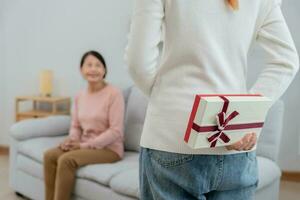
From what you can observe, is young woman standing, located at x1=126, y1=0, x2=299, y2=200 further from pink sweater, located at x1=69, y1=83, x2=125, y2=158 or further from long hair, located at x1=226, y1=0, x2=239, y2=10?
pink sweater, located at x1=69, y1=83, x2=125, y2=158

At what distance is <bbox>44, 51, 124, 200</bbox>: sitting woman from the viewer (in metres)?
2.37

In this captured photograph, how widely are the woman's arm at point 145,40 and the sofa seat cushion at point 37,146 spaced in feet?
6.19

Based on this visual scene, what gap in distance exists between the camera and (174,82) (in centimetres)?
90

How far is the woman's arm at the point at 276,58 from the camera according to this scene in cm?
96

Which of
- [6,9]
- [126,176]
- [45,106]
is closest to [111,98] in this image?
[126,176]

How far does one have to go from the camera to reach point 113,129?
256 centimetres

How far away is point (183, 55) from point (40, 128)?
7.46 feet

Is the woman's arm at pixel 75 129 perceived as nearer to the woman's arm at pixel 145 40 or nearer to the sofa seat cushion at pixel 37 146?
the sofa seat cushion at pixel 37 146

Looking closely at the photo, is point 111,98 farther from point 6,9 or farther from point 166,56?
point 6,9

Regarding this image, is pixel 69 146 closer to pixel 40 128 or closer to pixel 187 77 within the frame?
pixel 40 128

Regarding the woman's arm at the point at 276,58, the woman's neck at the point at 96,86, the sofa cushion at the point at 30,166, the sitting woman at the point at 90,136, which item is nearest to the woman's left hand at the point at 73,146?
the sitting woman at the point at 90,136

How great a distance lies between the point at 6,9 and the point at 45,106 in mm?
1047

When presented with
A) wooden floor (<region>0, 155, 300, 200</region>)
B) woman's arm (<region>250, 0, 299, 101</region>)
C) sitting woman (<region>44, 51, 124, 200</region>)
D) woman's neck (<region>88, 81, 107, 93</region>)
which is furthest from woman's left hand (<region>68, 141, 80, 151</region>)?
woman's arm (<region>250, 0, 299, 101</region>)

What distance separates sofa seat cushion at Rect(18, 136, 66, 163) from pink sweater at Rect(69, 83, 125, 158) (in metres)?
0.22
